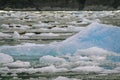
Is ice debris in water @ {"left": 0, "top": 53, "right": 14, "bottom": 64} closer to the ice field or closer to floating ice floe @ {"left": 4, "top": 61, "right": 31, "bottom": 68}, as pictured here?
the ice field

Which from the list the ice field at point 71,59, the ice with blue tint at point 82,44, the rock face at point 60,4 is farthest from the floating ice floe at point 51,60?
the rock face at point 60,4

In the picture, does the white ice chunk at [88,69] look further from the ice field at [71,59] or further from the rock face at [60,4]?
the rock face at [60,4]

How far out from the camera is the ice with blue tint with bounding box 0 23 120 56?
261 inches

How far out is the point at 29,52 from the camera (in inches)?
266

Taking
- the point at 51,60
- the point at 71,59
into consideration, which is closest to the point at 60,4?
the point at 71,59

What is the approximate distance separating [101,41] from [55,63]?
47.7 inches

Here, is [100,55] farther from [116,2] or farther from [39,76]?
[116,2]

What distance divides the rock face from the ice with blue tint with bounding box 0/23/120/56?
54656 mm

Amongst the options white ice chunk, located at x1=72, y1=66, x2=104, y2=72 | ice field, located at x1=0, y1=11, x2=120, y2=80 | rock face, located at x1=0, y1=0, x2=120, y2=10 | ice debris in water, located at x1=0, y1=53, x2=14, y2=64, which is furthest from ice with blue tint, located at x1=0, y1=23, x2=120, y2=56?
rock face, located at x1=0, y1=0, x2=120, y2=10

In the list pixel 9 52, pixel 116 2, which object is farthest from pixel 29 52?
pixel 116 2

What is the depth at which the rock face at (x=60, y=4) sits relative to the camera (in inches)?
2474

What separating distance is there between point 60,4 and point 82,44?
59453mm

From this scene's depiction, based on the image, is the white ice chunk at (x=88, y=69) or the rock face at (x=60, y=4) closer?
the white ice chunk at (x=88, y=69)

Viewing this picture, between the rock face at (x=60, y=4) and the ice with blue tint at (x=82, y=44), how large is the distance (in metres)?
54.7
